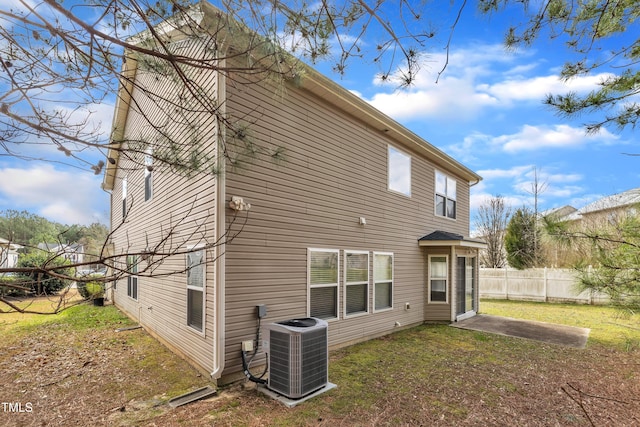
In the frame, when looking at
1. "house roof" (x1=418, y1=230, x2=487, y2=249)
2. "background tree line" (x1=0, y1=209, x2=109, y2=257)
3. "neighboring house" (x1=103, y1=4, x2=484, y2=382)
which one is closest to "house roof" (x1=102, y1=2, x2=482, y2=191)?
"neighboring house" (x1=103, y1=4, x2=484, y2=382)

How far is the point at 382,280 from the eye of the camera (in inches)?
297

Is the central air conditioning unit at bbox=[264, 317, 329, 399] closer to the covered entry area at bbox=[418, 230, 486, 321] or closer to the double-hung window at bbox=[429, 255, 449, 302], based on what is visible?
the covered entry area at bbox=[418, 230, 486, 321]

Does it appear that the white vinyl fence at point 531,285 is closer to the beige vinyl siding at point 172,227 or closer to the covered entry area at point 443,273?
the covered entry area at point 443,273

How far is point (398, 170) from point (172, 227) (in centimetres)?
623

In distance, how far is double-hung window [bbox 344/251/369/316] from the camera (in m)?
6.58

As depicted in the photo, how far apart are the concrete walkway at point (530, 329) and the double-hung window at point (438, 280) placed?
805 mm

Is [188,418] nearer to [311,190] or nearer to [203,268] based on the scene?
[203,268]

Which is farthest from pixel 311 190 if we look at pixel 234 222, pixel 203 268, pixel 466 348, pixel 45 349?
pixel 45 349

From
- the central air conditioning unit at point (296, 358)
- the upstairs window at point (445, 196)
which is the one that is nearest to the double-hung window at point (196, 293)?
the central air conditioning unit at point (296, 358)

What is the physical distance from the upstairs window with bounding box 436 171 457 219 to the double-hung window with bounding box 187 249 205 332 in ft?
24.0

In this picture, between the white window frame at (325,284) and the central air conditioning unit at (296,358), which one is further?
the white window frame at (325,284)

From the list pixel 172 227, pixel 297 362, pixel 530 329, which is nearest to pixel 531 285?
pixel 530 329

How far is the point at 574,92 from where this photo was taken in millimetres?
3244

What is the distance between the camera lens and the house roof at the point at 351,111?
2.90 metres
